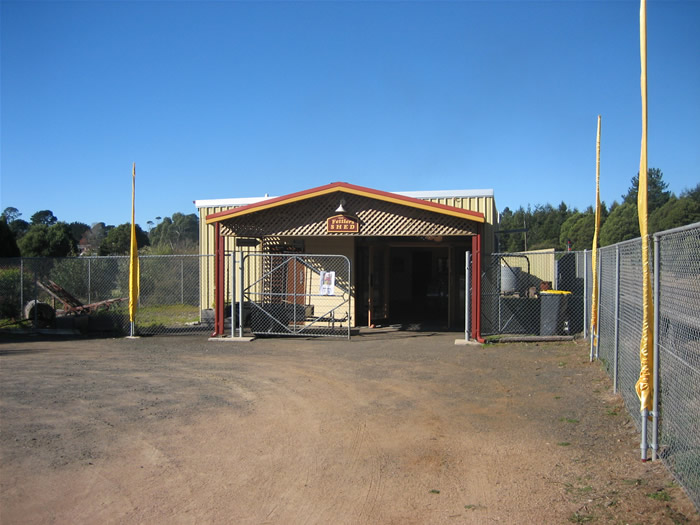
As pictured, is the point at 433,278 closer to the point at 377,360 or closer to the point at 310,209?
the point at 310,209

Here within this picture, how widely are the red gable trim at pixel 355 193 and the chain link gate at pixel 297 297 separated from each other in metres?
1.16

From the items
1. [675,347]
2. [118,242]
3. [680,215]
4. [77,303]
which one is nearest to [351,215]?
[77,303]

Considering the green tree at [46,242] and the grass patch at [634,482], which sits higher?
the green tree at [46,242]

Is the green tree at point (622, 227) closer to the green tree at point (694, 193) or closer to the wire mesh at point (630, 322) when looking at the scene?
the green tree at point (694, 193)

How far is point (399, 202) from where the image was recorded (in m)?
12.5

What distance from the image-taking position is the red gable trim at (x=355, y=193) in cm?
1221

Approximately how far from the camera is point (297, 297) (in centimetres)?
1566

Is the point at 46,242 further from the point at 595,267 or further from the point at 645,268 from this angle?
the point at 645,268

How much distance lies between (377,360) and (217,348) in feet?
11.9

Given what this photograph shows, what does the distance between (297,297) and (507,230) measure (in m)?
9.19

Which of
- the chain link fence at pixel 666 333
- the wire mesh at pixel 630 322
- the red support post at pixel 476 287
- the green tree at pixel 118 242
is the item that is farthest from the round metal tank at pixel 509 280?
the green tree at pixel 118 242

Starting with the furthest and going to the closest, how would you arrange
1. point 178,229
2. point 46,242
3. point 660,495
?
point 178,229, point 46,242, point 660,495

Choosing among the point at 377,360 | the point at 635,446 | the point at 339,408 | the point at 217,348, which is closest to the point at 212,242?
the point at 217,348

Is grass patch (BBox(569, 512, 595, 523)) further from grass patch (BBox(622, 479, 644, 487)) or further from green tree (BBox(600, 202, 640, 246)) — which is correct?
green tree (BBox(600, 202, 640, 246))
